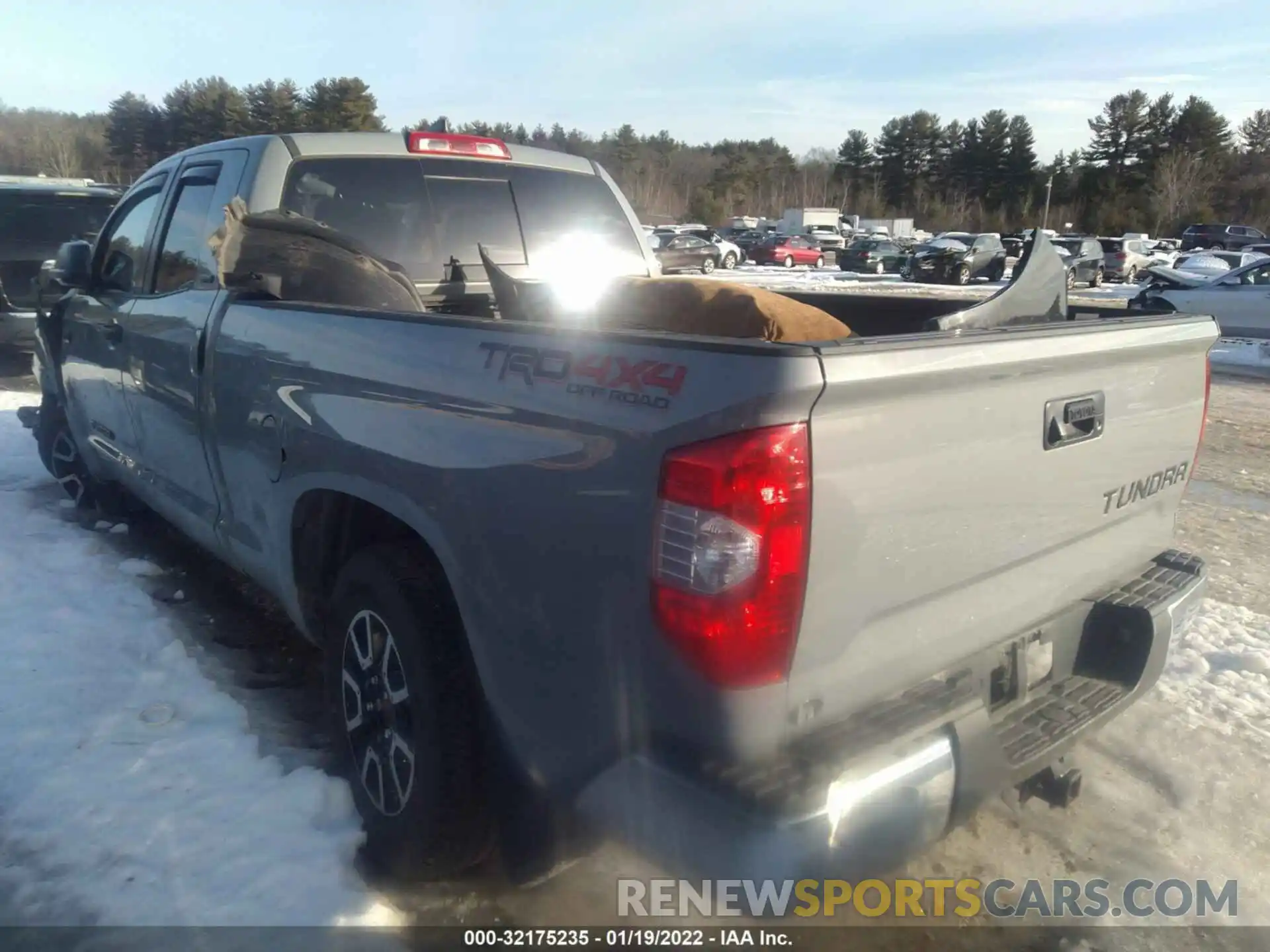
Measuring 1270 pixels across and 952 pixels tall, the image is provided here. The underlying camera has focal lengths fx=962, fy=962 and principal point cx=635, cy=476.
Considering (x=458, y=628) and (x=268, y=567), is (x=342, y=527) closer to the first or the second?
(x=268, y=567)

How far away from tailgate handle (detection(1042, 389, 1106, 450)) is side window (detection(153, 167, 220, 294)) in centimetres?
307

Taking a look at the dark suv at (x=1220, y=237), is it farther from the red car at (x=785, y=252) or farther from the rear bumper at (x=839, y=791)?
the rear bumper at (x=839, y=791)

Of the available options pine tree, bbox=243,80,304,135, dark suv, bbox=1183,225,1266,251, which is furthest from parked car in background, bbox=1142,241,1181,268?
pine tree, bbox=243,80,304,135

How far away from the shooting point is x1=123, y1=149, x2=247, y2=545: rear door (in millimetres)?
3660

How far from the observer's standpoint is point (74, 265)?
4648mm

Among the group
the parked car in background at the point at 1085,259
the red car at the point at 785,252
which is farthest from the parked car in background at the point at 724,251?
the parked car in background at the point at 1085,259

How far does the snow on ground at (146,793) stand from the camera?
262 centimetres

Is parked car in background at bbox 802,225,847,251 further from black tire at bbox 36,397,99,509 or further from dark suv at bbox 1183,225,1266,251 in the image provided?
black tire at bbox 36,397,99,509

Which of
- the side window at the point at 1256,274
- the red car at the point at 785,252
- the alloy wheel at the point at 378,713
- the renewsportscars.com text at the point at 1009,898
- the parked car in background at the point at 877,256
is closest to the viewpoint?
the alloy wheel at the point at 378,713

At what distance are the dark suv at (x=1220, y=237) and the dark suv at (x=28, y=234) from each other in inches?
1936

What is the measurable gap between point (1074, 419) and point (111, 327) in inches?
163

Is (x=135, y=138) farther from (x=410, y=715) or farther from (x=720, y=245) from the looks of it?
(x=410, y=715)

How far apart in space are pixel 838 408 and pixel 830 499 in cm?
17

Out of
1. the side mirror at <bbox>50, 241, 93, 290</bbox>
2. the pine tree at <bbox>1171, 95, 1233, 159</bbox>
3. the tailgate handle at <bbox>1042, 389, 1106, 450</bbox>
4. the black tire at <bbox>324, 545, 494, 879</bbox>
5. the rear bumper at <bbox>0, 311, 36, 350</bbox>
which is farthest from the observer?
the pine tree at <bbox>1171, 95, 1233, 159</bbox>
